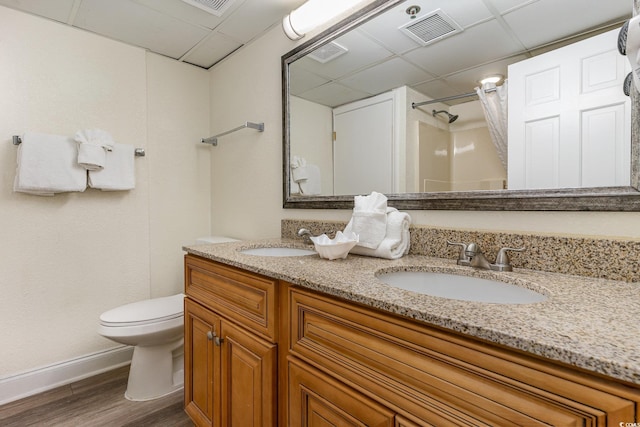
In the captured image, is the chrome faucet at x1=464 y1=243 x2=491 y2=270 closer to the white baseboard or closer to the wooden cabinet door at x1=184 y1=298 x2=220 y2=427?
the wooden cabinet door at x1=184 y1=298 x2=220 y2=427

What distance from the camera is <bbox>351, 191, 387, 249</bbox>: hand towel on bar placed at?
115cm

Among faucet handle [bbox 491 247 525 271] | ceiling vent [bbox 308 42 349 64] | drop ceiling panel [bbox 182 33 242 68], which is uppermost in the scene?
drop ceiling panel [bbox 182 33 242 68]

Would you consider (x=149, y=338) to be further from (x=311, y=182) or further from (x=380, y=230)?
(x=380, y=230)

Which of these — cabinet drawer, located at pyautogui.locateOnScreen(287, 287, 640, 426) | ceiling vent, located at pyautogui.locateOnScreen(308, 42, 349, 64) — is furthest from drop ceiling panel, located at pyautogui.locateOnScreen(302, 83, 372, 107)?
cabinet drawer, located at pyautogui.locateOnScreen(287, 287, 640, 426)

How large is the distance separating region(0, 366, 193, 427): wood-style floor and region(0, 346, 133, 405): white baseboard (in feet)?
0.14

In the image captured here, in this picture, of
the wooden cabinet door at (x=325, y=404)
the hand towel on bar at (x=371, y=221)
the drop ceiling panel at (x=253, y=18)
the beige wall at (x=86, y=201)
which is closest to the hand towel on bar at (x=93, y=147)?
the beige wall at (x=86, y=201)

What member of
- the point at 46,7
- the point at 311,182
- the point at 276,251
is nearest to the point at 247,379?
the point at 276,251

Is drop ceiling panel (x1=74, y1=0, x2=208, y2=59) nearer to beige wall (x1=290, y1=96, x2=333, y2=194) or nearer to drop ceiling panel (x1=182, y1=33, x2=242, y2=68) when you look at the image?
drop ceiling panel (x1=182, y1=33, x2=242, y2=68)

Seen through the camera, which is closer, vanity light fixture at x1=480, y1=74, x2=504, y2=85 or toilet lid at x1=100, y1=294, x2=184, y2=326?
Result: vanity light fixture at x1=480, y1=74, x2=504, y2=85

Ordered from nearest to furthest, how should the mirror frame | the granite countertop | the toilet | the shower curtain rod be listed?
the granite countertop, the mirror frame, the shower curtain rod, the toilet

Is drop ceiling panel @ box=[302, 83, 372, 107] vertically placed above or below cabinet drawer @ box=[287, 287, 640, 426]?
above

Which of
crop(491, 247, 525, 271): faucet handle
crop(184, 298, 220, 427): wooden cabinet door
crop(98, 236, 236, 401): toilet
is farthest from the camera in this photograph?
crop(98, 236, 236, 401): toilet

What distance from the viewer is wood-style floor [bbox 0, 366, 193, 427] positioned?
1522mm

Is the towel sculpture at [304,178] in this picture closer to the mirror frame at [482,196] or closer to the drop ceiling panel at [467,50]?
the mirror frame at [482,196]
